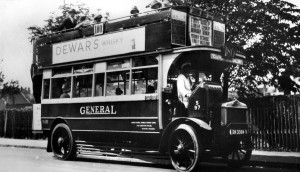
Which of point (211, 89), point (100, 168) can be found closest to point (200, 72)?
point (211, 89)

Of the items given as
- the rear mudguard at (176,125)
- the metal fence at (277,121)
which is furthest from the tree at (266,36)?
the rear mudguard at (176,125)

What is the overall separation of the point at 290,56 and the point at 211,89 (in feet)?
21.2

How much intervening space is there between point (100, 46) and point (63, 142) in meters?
2.98

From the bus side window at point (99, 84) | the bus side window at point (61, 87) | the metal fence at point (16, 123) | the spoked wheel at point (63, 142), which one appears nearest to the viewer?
the bus side window at point (99, 84)

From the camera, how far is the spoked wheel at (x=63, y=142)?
1159cm

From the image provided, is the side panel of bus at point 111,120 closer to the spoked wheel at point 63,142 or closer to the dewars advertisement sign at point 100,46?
the spoked wheel at point 63,142

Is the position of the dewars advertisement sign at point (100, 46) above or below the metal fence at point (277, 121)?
above

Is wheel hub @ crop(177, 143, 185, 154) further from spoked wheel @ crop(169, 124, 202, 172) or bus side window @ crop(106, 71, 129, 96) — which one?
bus side window @ crop(106, 71, 129, 96)

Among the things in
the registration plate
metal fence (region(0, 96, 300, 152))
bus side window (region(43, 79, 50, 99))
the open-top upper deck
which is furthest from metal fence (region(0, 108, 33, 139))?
the registration plate

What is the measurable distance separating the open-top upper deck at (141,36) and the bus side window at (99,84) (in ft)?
1.66

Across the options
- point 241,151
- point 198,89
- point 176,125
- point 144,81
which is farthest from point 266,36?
point 176,125

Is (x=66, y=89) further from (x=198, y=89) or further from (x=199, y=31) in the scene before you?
(x=198, y=89)

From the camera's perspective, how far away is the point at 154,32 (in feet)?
32.0

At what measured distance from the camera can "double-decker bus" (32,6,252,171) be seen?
29.4 ft
